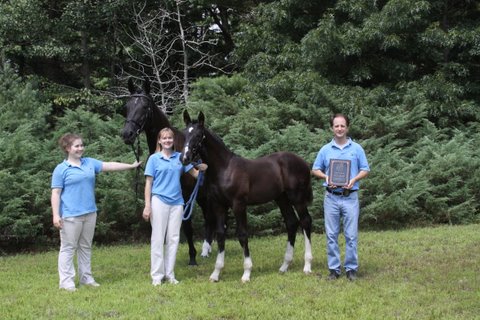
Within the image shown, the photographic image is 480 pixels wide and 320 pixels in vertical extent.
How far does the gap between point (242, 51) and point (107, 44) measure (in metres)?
6.07

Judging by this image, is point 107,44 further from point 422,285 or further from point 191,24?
point 422,285

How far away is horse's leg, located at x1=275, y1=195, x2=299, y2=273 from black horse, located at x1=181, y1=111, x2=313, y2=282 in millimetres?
15

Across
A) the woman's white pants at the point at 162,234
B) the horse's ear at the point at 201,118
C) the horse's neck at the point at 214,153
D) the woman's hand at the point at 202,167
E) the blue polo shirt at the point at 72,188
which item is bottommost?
the woman's white pants at the point at 162,234

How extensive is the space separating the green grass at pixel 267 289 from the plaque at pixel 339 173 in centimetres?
122

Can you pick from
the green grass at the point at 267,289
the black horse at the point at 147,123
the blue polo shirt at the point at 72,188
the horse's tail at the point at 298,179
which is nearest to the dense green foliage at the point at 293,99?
the green grass at the point at 267,289

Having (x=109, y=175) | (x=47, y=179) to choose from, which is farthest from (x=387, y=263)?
(x=47, y=179)

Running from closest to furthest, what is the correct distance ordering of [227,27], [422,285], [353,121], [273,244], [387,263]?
1. [422,285]
2. [387,263]
3. [273,244]
4. [353,121]
5. [227,27]

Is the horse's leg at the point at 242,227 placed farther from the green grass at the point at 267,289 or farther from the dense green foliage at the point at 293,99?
the dense green foliage at the point at 293,99

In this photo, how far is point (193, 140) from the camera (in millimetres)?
6406

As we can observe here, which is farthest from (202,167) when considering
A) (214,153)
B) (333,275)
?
(333,275)

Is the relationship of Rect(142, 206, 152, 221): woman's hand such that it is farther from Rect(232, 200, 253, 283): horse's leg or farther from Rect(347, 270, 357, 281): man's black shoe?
Rect(347, 270, 357, 281): man's black shoe

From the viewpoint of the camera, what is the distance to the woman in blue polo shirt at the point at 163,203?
21.4 feet

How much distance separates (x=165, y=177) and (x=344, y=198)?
2.25 metres

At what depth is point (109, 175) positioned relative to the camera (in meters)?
10.7
